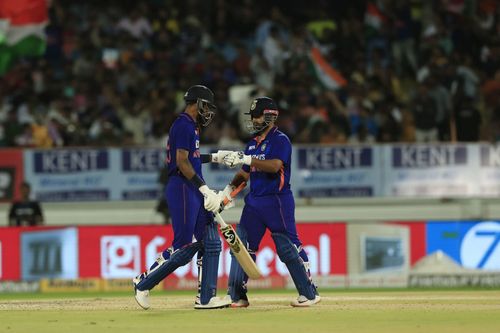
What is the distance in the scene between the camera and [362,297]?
13.7 m

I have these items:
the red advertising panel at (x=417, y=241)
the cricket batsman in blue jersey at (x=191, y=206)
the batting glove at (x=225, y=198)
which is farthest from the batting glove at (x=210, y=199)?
the red advertising panel at (x=417, y=241)

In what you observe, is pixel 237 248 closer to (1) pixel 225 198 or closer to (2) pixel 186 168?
(1) pixel 225 198

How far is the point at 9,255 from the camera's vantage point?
57.2 feet

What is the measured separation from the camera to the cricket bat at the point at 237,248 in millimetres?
11398

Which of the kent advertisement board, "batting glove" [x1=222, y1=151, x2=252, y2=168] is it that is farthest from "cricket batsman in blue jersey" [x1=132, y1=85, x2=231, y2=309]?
the kent advertisement board

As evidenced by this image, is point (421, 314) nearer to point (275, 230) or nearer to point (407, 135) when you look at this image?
point (275, 230)

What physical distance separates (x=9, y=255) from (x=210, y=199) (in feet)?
23.3

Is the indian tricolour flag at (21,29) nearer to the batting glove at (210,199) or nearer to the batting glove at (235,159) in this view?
the batting glove at (235,159)

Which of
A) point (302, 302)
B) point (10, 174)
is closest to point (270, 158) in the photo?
point (302, 302)

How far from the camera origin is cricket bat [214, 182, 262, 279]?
11.4 metres

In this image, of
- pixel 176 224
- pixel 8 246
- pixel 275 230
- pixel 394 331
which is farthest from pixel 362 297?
pixel 8 246

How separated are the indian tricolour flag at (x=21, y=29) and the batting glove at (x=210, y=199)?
1138 cm

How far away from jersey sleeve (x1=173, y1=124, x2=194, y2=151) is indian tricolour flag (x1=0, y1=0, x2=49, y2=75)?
1106cm

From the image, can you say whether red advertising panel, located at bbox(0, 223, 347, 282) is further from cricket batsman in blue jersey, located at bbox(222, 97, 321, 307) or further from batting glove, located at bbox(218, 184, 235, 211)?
batting glove, located at bbox(218, 184, 235, 211)
